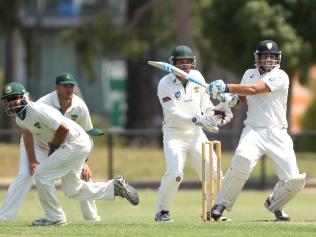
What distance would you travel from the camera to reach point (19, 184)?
544 inches

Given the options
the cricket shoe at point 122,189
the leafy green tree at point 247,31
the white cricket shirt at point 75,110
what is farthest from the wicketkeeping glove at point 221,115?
the leafy green tree at point 247,31

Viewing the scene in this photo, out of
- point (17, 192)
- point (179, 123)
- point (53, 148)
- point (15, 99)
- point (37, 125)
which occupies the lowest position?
point (17, 192)

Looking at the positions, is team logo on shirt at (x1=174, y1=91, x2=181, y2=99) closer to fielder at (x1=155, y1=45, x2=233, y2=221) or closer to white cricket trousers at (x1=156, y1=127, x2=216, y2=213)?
fielder at (x1=155, y1=45, x2=233, y2=221)

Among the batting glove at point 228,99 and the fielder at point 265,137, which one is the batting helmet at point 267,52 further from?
the batting glove at point 228,99

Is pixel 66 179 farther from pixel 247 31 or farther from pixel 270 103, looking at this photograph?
pixel 247 31

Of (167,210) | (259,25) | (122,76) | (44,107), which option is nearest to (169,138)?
(167,210)

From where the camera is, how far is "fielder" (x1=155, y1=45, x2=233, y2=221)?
13.5 metres

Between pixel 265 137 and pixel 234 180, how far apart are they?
0.57 m

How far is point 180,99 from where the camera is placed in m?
13.6

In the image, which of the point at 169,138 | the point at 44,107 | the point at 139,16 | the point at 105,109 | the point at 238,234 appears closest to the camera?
the point at 238,234

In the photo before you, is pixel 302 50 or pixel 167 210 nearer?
pixel 167 210

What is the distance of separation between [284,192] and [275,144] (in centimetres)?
57

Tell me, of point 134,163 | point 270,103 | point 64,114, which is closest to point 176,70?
point 270,103

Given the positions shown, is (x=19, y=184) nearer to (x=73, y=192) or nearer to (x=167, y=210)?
(x=73, y=192)
